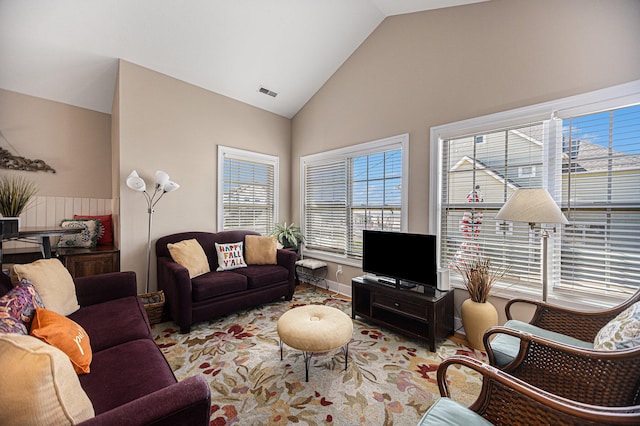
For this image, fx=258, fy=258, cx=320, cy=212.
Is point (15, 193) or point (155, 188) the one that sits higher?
point (155, 188)

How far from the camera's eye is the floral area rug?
5.66ft

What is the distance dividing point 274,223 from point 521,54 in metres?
3.99

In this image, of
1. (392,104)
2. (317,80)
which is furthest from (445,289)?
(317,80)

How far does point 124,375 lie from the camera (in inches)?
51.8

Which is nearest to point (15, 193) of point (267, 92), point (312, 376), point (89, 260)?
point (89, 260)

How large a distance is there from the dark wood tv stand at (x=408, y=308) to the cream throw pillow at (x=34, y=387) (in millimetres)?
2499

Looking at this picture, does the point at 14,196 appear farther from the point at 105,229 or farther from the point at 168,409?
the point at 168,409

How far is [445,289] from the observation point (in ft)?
8.76

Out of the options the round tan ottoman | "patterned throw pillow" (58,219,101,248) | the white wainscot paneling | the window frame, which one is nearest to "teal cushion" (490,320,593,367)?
Answer: the round tan ottoman

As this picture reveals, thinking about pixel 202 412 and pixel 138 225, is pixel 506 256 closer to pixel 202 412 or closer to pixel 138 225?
pixel 202 412

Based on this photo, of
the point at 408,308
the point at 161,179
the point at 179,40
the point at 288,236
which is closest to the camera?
the point at 408,308

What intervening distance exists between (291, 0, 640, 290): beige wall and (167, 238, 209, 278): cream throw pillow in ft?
6.48

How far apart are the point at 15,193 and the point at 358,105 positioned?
4209 mm

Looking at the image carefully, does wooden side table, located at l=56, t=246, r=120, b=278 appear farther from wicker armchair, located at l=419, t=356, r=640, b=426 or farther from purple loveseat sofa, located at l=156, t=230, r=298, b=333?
wicker armchair, located at l=419, t=356, r=640, b=426
